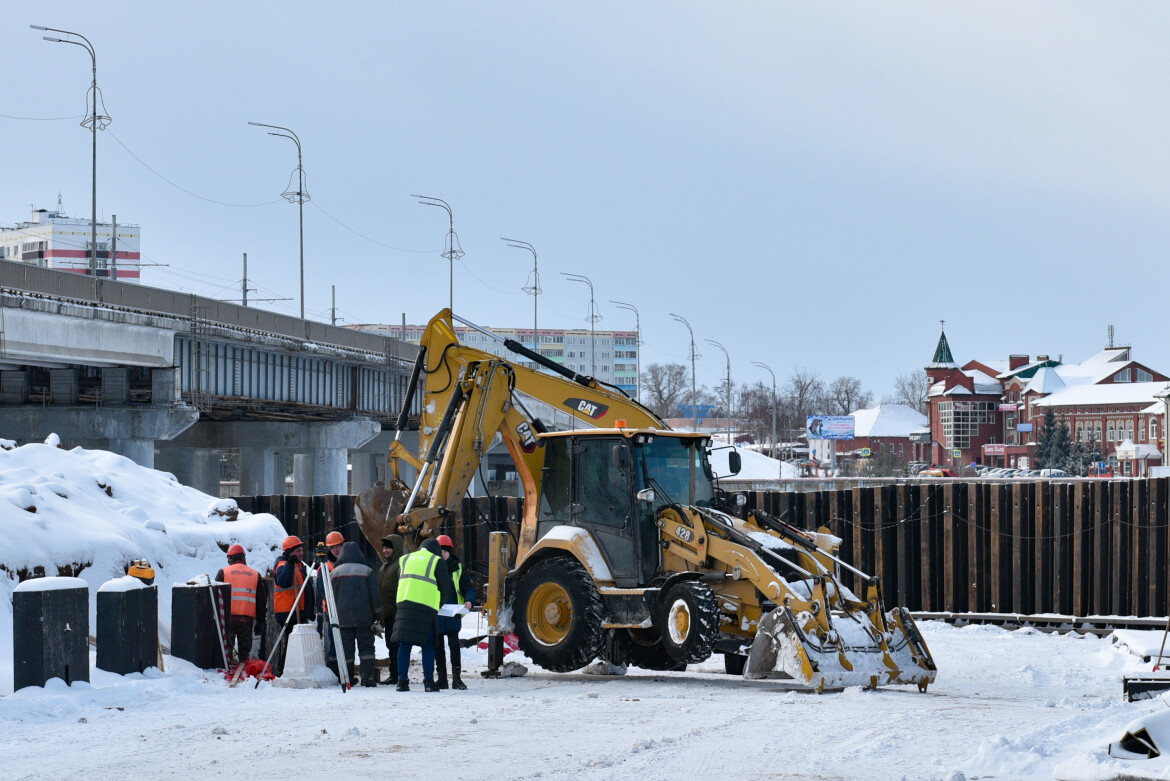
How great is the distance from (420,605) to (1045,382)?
112 meters

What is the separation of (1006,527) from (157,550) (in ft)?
41.2

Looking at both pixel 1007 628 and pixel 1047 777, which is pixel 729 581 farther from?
pixel 1007 628

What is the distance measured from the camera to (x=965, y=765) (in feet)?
27.8

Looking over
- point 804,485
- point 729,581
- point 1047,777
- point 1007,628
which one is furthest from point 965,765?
point 804,485

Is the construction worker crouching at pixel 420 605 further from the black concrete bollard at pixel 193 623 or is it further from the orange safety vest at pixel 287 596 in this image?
the black concrete bollard at pixel 193 623

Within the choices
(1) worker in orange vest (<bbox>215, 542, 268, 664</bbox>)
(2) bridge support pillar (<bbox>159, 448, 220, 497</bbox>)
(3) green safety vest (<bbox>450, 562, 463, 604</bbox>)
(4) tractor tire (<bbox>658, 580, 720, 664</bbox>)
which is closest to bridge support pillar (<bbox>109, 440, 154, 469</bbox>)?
(2) bridge support pillar (<bbox>159, 448, 220, 497</bbox>)

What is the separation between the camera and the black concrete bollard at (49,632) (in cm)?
1171

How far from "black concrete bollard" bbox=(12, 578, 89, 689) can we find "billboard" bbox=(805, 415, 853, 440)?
304 ft

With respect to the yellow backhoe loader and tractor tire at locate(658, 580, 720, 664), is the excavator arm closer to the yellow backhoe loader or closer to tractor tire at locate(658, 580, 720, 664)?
the yellow backhoe loader

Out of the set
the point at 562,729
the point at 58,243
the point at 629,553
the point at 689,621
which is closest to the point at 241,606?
the point at 629,553

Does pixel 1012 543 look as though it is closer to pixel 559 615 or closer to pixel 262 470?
pixel 559 615

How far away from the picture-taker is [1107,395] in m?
111

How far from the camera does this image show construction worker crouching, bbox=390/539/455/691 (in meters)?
13.2

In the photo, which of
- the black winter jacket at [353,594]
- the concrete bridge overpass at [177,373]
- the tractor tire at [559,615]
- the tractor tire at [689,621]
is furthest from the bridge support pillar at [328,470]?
the tractor tire at [689,621]
